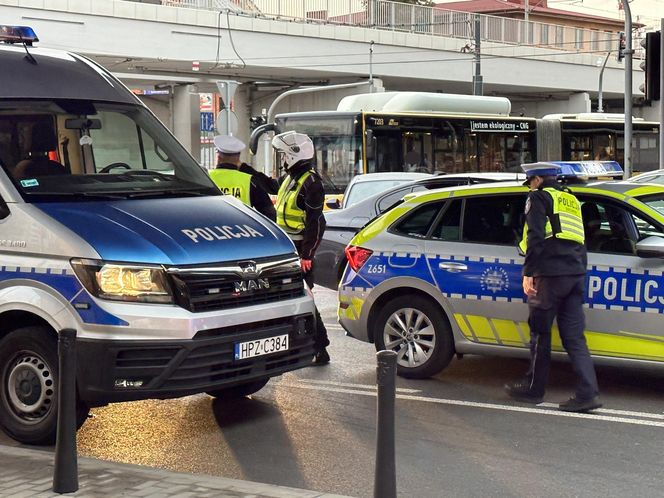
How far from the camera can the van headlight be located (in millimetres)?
6291

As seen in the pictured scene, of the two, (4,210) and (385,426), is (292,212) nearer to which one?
(4,210)

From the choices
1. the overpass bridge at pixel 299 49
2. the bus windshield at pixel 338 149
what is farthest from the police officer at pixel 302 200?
the overpass bridge at pixel 299 49

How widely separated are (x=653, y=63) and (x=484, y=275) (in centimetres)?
869

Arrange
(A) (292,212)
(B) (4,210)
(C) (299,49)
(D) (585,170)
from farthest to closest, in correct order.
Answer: (C) (299,49), (A) (292,212), (D) (585,170), (B) (4,210)

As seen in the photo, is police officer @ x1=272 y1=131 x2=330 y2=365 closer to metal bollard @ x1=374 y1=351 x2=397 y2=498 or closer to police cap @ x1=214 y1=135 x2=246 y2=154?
police cap @ x1=214 y1=135 x2=246 y2=154

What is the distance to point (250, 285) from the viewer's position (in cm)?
671

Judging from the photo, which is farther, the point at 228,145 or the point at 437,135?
the point at 437,135

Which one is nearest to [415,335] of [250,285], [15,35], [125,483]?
[250,285]

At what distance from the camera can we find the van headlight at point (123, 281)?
6.29 m

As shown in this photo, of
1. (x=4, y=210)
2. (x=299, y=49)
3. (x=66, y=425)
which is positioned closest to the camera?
(x=66, y=425)

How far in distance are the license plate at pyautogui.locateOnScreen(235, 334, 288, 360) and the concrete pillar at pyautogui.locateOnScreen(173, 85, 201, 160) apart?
37.5m

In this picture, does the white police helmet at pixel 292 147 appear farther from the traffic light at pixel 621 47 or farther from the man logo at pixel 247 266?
the traffic light at pixel 621 47

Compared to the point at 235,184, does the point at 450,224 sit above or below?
below

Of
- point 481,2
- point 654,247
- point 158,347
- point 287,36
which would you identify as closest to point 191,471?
point 158,347
